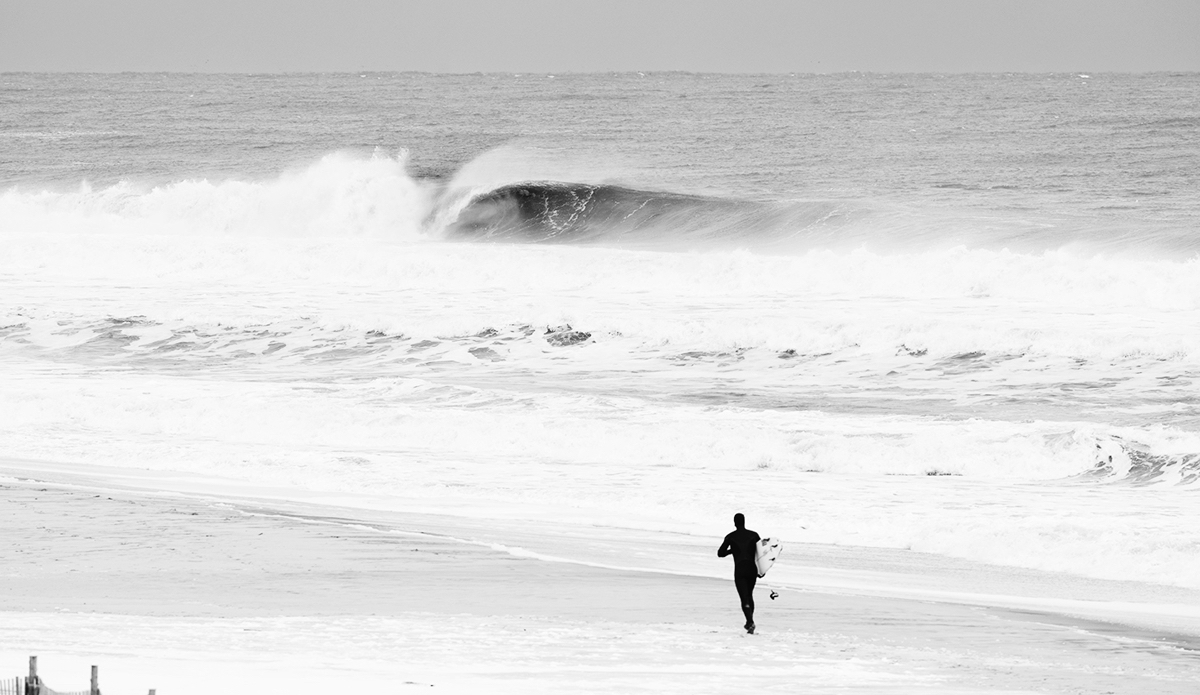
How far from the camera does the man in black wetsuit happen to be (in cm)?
841

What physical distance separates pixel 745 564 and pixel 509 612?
62.6 inches

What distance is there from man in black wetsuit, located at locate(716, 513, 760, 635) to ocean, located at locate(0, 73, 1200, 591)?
7.70 feet

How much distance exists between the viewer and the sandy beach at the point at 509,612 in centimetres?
726

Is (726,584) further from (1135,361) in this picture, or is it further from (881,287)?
(881,287)

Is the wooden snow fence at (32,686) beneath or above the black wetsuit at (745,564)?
beneath

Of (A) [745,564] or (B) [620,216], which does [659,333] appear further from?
(B) [620,216]

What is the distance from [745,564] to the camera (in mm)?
8539

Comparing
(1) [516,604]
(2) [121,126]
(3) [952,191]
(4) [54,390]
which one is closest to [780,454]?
(1) [516,604]

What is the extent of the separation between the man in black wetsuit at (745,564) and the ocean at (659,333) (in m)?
2.35

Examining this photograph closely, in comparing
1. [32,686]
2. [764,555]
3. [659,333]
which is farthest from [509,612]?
[659,333]

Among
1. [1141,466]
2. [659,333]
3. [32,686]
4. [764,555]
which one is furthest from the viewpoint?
[659,333]

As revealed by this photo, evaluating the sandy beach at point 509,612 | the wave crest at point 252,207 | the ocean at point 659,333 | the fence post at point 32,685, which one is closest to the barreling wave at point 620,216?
the ocean at point 659,333

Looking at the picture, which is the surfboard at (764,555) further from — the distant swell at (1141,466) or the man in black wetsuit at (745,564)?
the distant swell at (1141,466)

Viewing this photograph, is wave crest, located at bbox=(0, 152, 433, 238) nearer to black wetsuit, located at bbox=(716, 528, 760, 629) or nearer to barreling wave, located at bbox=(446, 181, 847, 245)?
barreling wave, located at bbox=(446, 181, 847, 245)
